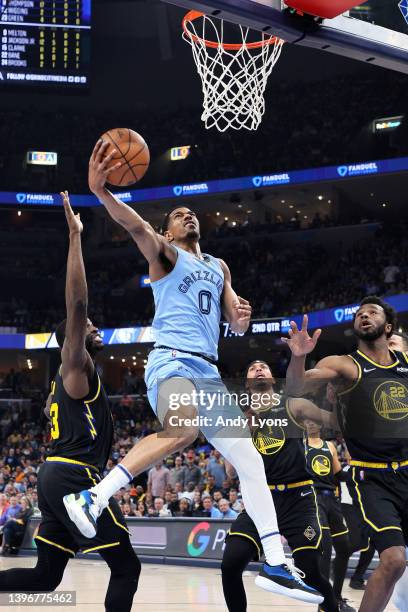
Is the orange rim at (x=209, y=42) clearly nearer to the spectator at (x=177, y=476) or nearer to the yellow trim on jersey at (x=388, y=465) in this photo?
the yellow trim on jersey at (x=388, y=465)

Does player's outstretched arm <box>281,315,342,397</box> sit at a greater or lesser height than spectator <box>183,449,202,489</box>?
greater

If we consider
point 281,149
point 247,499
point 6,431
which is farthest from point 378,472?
point 281,149

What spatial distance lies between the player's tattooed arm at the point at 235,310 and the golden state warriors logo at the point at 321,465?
10.4ft

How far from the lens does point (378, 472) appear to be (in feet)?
17.9

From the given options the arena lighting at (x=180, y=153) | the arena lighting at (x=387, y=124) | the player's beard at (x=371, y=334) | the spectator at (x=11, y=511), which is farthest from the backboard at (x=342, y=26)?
the arena lighting at (x=180, y=153)

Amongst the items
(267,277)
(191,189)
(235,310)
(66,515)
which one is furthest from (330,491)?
(191,189)

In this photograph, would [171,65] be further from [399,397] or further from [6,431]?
[399,397]

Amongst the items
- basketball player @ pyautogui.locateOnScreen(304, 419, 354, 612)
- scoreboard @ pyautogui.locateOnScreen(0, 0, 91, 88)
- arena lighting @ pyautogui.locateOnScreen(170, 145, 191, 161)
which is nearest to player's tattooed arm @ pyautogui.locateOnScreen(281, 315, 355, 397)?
basketball player @ pyautogui.locateOnScreen(304, 419, 354, 612)

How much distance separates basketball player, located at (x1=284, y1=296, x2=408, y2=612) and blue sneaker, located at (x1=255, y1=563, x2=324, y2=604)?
627mm

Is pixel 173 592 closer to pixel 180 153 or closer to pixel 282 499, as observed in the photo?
pixel 282 499

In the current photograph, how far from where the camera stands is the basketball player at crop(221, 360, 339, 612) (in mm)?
6027

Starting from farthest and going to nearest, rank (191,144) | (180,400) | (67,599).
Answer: (191,144) < (67,599) < (180,400)

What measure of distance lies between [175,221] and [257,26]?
69.7 inches

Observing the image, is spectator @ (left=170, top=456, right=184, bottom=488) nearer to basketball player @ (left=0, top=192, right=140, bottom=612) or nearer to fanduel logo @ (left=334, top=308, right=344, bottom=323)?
basketball player @ (left=0, top=192, right=140, bottom=612)
